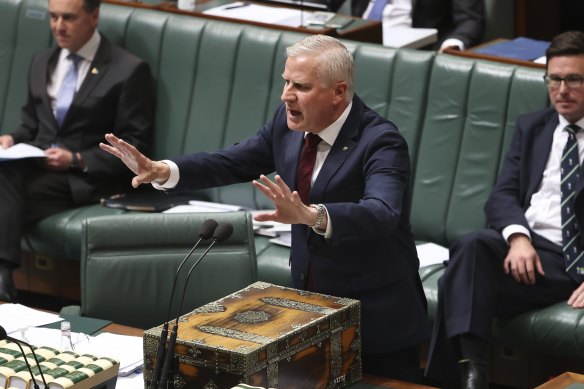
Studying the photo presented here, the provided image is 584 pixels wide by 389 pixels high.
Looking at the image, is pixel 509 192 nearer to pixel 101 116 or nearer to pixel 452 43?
pixel 452 43

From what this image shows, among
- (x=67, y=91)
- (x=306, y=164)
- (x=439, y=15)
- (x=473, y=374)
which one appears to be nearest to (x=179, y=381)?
(x=306, y=164)

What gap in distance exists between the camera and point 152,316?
148 inches

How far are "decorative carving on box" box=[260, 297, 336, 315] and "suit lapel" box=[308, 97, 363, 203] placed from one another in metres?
0.33

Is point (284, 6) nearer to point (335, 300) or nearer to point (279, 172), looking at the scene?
point (279, 172)

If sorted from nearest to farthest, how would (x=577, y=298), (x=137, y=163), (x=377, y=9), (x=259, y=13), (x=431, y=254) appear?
1. (x=137, y=163)
2. (x=577, y=298)
3. (x=431, y=254)
4. (x=259, y=13)
5. (x=377, y=9)

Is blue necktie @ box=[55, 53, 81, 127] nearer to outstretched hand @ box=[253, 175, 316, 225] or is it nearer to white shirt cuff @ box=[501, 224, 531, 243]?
white shirt cuff @ box=[501, 224, 531, 243]

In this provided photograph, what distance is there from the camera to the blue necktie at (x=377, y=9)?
A: 19.9 ft

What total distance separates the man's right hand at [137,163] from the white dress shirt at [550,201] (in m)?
1.51

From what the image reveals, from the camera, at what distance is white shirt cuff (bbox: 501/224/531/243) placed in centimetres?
432

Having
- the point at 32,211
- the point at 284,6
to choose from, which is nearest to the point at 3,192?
the point at 32,211

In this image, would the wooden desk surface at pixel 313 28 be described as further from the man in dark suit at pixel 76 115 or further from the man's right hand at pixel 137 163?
the man's right hand at pixel 137 163

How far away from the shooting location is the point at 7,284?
4.95 meters

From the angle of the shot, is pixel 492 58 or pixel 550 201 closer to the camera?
pixel 550 201

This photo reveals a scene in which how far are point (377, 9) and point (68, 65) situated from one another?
1528 mm
